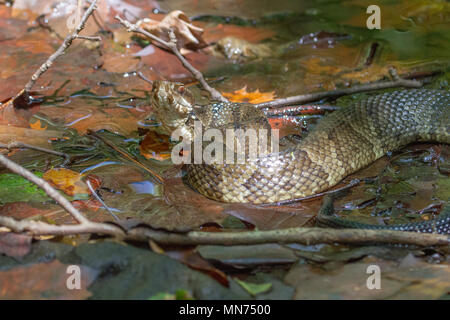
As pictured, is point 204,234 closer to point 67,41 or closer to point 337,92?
point 67,41

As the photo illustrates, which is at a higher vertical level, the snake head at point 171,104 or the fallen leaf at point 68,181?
the snake head at point 171,104

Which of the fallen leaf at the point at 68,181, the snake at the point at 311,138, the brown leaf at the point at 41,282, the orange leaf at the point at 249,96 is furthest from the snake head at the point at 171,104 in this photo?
the brown leaf at the point at 41,282

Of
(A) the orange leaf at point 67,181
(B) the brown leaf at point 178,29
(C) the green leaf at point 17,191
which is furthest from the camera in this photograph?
(B) the brown leaf at point 178,29

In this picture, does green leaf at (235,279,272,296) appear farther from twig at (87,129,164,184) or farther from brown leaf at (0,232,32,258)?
twig at (87,129,164,184)

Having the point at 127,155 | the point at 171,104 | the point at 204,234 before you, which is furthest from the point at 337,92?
the point at 204,234

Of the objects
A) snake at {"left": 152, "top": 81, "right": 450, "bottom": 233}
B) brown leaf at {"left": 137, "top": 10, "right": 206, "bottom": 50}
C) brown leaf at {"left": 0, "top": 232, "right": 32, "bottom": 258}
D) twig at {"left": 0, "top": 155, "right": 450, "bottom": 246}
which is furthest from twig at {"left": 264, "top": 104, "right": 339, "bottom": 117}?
brown leaf at {"left": 0, "top": 232, "right": 32, "bottom": 258}

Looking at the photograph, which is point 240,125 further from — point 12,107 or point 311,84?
point 12,107

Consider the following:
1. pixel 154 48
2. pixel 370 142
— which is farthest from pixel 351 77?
pixel 154 48

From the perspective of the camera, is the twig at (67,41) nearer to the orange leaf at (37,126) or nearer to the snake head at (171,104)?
the orange leaf at (37,126)
